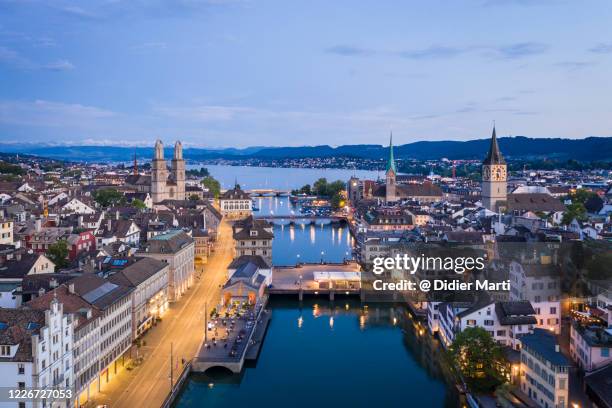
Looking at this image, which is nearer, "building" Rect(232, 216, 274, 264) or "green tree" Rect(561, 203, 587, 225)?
"building" Rect(232, 216, 274, 264)

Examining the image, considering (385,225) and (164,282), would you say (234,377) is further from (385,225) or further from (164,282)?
(385,225)

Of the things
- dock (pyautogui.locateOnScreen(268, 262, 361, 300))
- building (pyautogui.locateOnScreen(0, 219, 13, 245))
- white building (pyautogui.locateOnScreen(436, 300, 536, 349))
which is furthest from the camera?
dock (pyautogui.locateOnScreen(268, 262, 361, 300))

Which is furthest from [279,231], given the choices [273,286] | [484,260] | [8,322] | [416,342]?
[8,322]

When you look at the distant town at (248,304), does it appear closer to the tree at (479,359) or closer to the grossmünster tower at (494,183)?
the tree at (479,359)

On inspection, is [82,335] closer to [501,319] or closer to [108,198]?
[501,319]

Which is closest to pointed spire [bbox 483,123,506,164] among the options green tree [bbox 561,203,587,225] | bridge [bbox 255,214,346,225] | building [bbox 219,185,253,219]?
green tree [bbox 561,203,587,225]

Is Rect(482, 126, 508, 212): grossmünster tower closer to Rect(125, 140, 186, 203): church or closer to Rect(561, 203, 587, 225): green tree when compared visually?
Rect(561, 203, 587, 225): green tree
